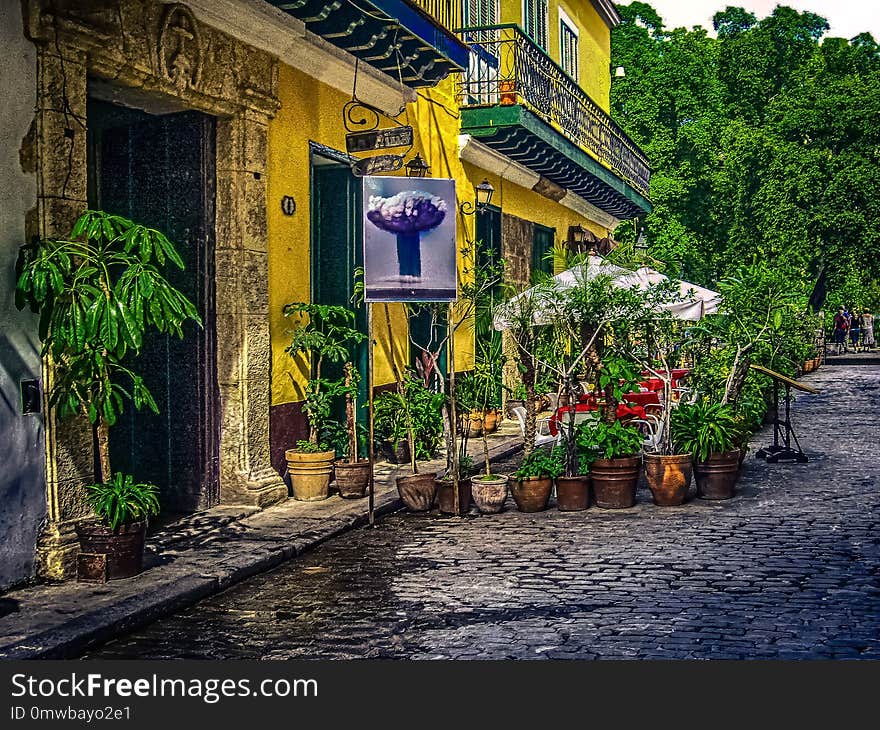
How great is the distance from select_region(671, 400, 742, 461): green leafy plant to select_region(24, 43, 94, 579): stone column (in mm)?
5130

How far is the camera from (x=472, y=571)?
677cm

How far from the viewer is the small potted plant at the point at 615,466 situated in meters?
8.75

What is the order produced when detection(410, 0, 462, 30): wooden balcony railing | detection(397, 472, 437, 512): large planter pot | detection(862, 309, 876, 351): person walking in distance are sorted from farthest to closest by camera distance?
detection(862, 309, 876, 351): person walking in distance < detection(410, 0, 462, 30): wooden balcony railing < detection(397, 472, 437, 512): large planter pot

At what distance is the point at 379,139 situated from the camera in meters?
9.80

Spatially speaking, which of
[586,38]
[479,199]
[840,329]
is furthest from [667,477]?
[840,329]

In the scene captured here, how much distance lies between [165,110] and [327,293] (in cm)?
298

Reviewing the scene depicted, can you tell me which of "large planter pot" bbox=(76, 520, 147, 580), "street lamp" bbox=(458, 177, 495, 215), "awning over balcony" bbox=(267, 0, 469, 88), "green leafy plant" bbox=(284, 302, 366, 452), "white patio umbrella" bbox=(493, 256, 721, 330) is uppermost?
"awning over balcony" bbox=(267, 0, 469, 88)

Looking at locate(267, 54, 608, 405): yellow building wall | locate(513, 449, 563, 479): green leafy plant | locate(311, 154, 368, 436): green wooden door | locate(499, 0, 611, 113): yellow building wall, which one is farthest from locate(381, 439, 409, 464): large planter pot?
locate(499, 0, 611, 113): yellow building wall

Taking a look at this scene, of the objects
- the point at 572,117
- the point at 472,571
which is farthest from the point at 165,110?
the point at 572,117

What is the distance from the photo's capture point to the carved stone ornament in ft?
25.7

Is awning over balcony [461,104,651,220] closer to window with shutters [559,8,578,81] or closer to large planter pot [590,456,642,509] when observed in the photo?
window with shutters [559,8,578,81]

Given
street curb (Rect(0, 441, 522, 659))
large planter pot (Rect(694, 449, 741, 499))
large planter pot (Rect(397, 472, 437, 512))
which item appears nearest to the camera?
street curb (Rect(0, 441, 522, 659))

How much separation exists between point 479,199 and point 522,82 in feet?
5.82

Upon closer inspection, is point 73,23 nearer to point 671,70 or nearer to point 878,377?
point 878,377
